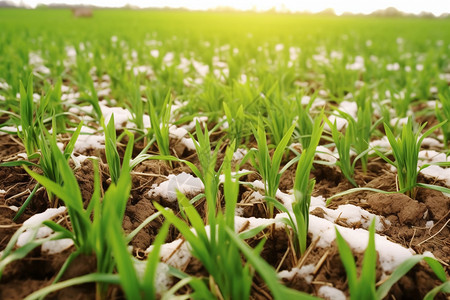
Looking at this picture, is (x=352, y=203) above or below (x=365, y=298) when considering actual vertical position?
below

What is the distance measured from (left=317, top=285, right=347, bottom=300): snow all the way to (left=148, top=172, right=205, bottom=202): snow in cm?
52

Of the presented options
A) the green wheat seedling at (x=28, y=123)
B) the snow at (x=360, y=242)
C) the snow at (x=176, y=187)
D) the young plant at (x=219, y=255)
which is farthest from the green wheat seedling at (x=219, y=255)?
the green wheat seedling at (x=28, y=123)

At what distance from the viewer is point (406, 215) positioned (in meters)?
1.17

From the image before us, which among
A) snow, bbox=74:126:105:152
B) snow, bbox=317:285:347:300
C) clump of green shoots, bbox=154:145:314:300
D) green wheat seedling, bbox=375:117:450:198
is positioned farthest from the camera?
snow, bbox=74:126:105:152

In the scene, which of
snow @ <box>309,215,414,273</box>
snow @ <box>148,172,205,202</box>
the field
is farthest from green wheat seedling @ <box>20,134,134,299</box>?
snow @ <box>309,215,414,273</box>

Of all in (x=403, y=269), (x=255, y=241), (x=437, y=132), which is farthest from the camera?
(x=437, y=132)

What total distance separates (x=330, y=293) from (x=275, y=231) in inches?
9.3

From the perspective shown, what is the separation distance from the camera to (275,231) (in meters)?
1.03

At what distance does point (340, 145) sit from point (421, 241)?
41cm

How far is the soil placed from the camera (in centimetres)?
85

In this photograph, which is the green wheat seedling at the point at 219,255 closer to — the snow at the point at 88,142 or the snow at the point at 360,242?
the snow at the point at 360,242

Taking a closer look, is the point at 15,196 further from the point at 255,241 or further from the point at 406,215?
the point at 406,215

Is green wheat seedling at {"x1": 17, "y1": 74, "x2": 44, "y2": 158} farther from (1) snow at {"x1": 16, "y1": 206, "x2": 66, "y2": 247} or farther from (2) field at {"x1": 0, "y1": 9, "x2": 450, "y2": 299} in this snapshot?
(1) snow at {"x1": 16, "y1": 206, "x2": 66, "y2": 247}

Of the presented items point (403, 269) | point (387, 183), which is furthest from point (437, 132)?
point (403, 269)
